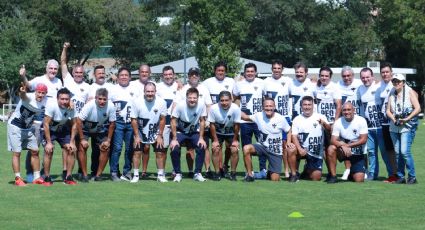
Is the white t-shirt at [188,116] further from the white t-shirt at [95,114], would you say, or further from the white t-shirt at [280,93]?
the white t-shirt at [280,93]

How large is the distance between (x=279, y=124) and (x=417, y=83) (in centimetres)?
5839

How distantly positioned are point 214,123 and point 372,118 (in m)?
2.73

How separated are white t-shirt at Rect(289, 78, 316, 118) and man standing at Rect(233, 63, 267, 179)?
570 millimetres

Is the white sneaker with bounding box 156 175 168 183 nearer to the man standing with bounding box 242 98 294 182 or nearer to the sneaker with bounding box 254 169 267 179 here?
the man standing with bounding box 242 98 294 182

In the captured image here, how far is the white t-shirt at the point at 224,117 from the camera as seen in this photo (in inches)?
650

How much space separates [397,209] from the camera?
41.5ft

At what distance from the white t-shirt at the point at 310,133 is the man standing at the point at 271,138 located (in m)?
0.18

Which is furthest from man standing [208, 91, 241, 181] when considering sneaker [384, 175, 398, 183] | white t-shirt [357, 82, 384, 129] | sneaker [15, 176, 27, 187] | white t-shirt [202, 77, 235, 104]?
sneaker [15, 176, 27, 187]

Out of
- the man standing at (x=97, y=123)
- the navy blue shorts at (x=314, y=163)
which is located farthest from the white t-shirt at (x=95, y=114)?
the navy blue shorts at (x=314, y=163)

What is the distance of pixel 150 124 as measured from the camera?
16406 mm

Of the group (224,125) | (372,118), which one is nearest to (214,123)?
(224,125)

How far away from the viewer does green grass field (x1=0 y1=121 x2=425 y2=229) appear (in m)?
11.5

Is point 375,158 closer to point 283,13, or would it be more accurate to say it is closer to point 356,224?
point 356,224

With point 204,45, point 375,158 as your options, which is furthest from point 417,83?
point 375,158
